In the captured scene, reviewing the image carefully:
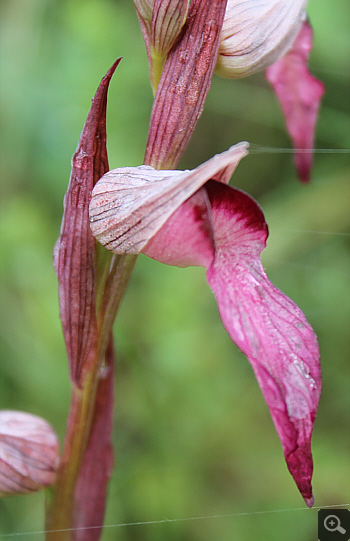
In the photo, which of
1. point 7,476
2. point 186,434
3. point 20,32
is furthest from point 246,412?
point 20,32

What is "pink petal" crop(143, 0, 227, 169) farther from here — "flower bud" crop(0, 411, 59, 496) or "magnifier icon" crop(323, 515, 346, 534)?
"magnifier icon" crop(323, 515, 346, 534)

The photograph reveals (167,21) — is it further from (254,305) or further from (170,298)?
(170,298)

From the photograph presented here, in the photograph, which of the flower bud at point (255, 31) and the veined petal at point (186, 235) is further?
the flower bud at point (255, 31)

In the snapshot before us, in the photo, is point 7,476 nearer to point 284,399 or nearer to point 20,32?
point 284,399

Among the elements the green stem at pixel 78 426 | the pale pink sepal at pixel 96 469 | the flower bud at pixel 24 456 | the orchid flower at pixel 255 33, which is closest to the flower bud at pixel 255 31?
the orchid flower at pixel 255 33

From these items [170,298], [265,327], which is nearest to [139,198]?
[265,327]

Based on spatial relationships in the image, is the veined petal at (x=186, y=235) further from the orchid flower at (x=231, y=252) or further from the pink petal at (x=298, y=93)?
the pink petal at (x=298, y=93)
